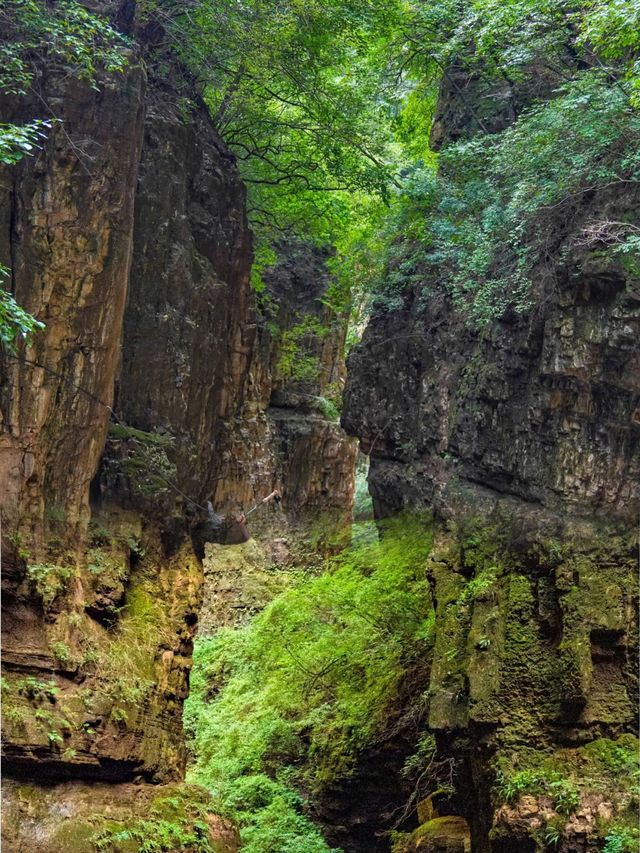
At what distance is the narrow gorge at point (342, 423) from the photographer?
35.1ft

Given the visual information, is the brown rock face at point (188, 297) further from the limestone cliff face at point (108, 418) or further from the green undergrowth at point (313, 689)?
the green undergrowth at point (313, 689)

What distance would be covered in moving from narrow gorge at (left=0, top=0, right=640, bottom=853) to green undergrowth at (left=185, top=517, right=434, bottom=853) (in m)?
0.07

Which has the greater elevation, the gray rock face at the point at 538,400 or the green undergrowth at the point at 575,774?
the gray rock face at the point at 538,400

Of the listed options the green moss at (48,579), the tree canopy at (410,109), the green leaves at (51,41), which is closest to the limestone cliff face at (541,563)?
the tree canopy at (410,109)

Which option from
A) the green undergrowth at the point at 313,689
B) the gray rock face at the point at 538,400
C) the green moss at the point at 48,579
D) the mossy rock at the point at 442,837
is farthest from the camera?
the green undergrowth at the point at 313,689

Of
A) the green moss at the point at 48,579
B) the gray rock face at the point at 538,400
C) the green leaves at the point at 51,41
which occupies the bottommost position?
the green moss at the point at 48,579

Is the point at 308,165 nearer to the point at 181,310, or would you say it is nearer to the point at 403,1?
the point at 403,1

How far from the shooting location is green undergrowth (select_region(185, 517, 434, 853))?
51.7 ft

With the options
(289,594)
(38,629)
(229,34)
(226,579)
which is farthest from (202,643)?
(229,34)

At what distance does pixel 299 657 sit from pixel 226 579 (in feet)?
18.0

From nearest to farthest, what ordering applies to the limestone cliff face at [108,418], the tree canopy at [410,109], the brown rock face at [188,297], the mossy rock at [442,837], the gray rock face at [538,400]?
1. the limestone cliff face at [108,418]
2. the tree canopy at [410,109]
3. the gray rock face at [538,400]
4. the mossy rock at [442,837]
5. the brown rock face at [188,297]

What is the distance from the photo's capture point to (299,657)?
700 inches

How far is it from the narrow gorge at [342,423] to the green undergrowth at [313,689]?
0.07 metres

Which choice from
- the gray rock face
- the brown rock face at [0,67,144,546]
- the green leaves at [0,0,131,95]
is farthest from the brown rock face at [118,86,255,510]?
the gray rock face
